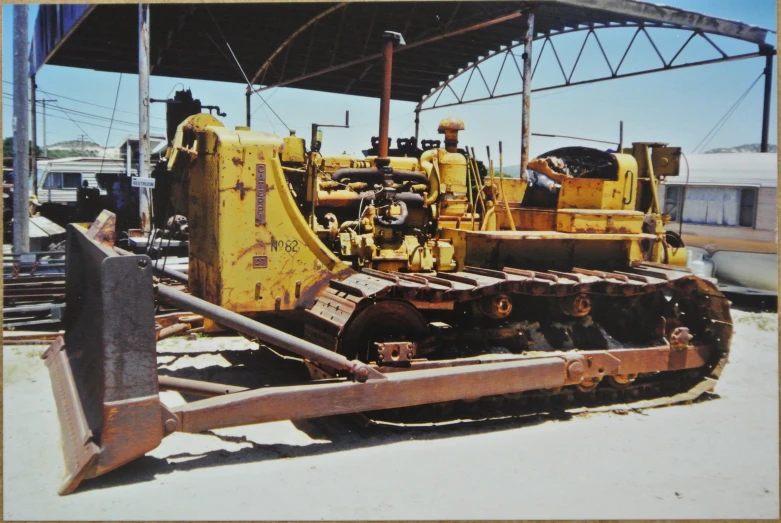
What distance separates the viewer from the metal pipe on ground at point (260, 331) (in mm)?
4473

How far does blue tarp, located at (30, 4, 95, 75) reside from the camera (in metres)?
10.0

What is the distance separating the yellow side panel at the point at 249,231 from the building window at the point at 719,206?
9327 millimetres

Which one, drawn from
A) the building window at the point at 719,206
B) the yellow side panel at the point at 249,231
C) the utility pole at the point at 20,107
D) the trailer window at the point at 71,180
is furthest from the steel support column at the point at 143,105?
the trailer window at the point at 71,180

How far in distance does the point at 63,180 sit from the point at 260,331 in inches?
795

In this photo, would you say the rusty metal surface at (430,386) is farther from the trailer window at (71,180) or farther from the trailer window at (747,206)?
the trailer window at (71,180)

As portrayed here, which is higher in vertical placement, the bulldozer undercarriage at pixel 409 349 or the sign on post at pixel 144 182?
the sign on post at pixel 144 182

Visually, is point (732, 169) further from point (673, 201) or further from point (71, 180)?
point (71, 180)

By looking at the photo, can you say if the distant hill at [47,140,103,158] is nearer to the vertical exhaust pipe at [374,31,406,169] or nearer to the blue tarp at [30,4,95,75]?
the blue tarp at [30,4,95,75]

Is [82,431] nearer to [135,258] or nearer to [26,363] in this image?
[135,258]

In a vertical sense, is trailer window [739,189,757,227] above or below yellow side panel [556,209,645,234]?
above

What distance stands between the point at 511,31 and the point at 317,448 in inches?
414

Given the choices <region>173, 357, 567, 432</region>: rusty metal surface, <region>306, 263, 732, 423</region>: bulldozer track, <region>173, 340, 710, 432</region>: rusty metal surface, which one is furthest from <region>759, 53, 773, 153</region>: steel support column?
<region>173, 357, 567, 432</region>: rusty metal surface

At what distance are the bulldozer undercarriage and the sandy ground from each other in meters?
0.26

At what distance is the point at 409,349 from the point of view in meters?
5.29
